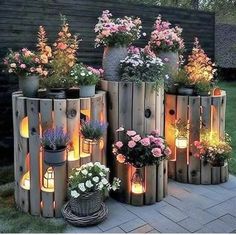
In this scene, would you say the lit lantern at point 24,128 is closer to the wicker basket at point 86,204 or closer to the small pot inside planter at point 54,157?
the small pot inside planter at point 54,157

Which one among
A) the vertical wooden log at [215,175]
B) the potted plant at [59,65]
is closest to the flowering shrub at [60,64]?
the potted plant at [59,65]

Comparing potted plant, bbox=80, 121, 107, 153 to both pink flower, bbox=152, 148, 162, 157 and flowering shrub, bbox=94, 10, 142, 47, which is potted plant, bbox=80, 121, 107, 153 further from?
flowering shrub, bbox=94, 10, 142, 47

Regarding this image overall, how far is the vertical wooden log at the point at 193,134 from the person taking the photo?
13.2 feet

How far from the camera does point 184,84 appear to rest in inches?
162

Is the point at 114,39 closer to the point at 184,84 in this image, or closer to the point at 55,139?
the point at 184,84

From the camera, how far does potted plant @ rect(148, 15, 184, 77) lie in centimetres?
411

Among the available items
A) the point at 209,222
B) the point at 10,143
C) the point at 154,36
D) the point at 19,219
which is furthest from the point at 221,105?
the point at 10,143

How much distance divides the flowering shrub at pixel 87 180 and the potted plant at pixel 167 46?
1.72 m

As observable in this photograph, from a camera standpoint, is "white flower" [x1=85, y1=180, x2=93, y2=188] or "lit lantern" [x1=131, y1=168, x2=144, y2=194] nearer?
"white flower" [x1=85, y1=180, x2=93, y2=188]

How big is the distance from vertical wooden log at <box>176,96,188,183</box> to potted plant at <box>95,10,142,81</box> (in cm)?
93

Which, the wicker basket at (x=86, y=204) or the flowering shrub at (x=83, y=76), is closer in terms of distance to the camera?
the wicker basket at (x=86, y=204)

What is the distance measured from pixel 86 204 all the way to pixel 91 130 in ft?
Result: 2.25

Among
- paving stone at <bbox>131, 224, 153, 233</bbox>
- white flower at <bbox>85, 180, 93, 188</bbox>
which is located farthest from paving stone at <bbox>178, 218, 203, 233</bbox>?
white flower at <bbox>85, 180, 93, 188</bbox>

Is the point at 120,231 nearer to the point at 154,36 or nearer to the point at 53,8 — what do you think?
the point at 154,36
